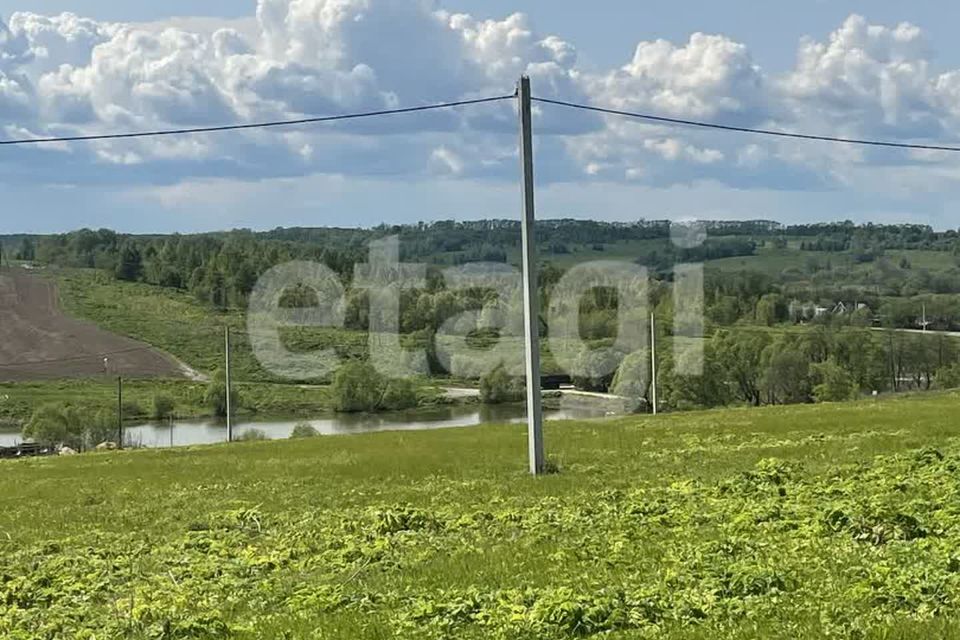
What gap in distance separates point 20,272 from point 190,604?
453 ft

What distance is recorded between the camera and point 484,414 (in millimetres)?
88562

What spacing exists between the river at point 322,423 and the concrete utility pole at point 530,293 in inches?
2147

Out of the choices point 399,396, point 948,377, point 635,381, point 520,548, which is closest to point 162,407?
point 399,396

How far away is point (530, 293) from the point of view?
25484mm

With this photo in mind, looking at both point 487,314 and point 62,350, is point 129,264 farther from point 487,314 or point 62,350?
point 487,314

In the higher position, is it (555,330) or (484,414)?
(555,330)

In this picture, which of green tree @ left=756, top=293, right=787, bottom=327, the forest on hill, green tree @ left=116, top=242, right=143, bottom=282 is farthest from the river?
green tree @ left=116, top=242, right=143, bottom=282

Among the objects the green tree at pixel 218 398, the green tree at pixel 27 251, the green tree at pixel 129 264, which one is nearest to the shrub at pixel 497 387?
the green tree at pixel 218 398

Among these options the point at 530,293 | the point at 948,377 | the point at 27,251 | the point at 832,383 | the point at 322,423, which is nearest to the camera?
the point at 530,293

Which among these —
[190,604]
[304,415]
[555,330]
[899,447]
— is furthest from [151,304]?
[190,604]

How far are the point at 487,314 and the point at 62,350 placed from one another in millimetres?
55740

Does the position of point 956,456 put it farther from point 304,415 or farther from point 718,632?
point 304,415

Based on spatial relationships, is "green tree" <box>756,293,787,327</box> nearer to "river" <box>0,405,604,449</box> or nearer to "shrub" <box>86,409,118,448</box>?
"river" <box>0,405,604,449</box>

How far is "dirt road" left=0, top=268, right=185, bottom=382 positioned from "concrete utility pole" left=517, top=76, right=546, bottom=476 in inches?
3730
